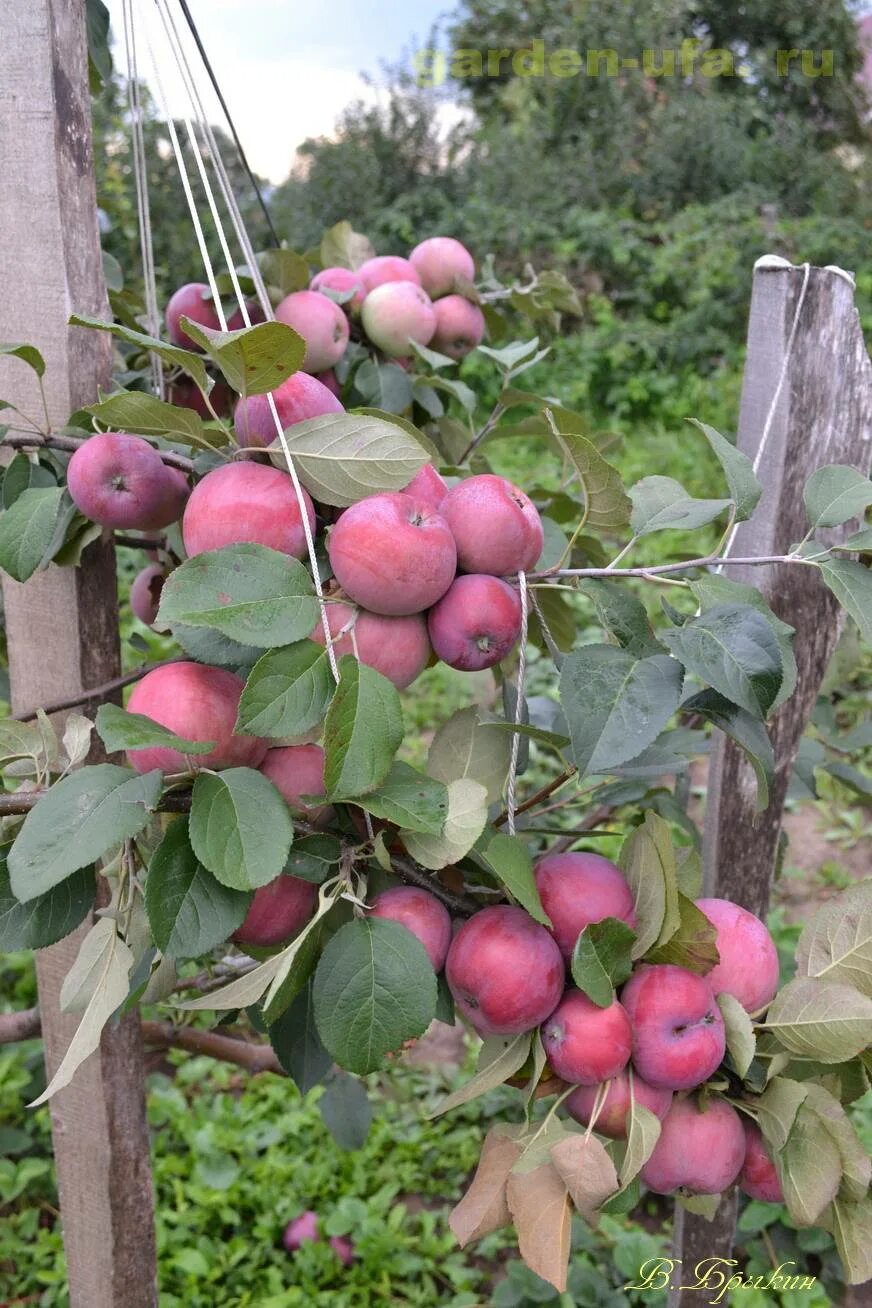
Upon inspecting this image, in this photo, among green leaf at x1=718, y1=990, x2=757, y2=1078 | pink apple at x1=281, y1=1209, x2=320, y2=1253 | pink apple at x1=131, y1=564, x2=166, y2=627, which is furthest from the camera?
pink apple at x1=281, y1=1209, x2=320, y2=1253

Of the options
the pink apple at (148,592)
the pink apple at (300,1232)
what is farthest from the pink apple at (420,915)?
the pink apple at (300,1232)

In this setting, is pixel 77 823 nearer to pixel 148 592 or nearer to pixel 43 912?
pixel 43 912

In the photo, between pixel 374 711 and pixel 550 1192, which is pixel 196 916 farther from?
pixel 550 1192

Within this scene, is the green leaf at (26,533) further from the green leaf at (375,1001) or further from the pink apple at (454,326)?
the pink apple at (454,326)

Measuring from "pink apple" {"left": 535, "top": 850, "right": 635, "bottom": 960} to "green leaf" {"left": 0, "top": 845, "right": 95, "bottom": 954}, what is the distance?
27cm

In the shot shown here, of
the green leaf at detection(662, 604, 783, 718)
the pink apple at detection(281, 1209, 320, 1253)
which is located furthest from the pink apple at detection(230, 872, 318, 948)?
the pink apple at detection(281, 1209, 320, 1253)

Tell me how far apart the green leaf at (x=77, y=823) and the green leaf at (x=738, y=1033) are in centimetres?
35

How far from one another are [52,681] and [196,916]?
0.40 m

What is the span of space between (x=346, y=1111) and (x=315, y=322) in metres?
0.94

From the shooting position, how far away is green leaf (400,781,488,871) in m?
0.55

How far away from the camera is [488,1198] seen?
0.60 metres

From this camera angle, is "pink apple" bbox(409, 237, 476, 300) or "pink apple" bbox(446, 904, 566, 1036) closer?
"pink apple" bbox(446, 904, 566, 1036)

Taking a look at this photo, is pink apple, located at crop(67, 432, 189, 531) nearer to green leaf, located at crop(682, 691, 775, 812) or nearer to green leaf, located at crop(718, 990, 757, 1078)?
green leaf, located at crop(682, 691, 775, 812)

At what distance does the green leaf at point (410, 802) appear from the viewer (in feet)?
1.73
